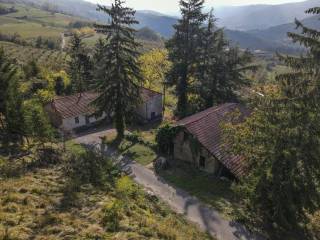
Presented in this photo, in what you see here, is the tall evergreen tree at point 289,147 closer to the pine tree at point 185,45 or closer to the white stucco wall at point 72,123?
the pine tree at point 185,45

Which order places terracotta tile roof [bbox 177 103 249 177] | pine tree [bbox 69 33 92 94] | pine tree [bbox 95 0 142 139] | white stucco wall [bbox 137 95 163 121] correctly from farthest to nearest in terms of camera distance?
pine tree [bbox 69 33 92 94], white stucco wall [bbox 137 95 163 121], pine tree [bbox 95 0 142 139], terracotta tile roof [bbox 177 103 249 177]

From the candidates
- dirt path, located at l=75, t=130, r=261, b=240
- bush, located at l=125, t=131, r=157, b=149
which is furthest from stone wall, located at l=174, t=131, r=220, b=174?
dirt path, located at l=75, t=130, r=261, b=240

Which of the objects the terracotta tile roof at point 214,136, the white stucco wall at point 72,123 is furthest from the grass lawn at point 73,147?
the terracotta tile roof at point 214,136

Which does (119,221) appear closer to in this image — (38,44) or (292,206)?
(292,206)

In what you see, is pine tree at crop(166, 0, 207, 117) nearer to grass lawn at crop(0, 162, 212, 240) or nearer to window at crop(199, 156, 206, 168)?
window at crop(199, 156, 206, 168)

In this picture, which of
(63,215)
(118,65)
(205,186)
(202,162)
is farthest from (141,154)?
(63,215)

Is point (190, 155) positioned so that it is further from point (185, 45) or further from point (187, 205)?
point (185, 45)
